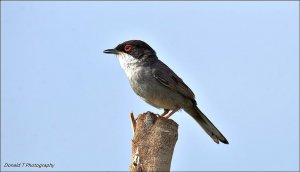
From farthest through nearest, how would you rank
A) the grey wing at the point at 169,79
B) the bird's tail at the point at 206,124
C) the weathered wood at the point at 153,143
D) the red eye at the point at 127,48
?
1. the red eye at the point at 127,48
2. the bird's tail at the point at 206,124
3. the grey wing at the point at 169,79
4. the weathered wood at the point at 153,143

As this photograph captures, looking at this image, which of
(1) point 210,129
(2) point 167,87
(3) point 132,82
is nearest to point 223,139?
(1) point 210,129

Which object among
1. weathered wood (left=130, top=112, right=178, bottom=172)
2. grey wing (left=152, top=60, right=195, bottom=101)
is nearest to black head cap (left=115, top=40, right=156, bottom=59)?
grey wing (left=152, top=60, right=195, bottom=101)

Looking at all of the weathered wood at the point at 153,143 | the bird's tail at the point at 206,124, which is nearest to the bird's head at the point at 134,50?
the bird's tail at the point at 206,124

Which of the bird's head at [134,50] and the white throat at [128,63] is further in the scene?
the bird's head at [134,50]

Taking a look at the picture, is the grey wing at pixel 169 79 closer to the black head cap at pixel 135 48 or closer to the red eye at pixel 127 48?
the black head cap at pixel 135 48

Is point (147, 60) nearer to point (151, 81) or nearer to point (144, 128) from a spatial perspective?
point (151, 81)

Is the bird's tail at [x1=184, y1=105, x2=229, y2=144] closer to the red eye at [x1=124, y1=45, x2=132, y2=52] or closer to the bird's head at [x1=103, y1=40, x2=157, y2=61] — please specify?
the bird's head at [x1=103, y1=40, x2=157, y2=61]

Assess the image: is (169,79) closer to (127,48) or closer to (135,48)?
(135,48)
